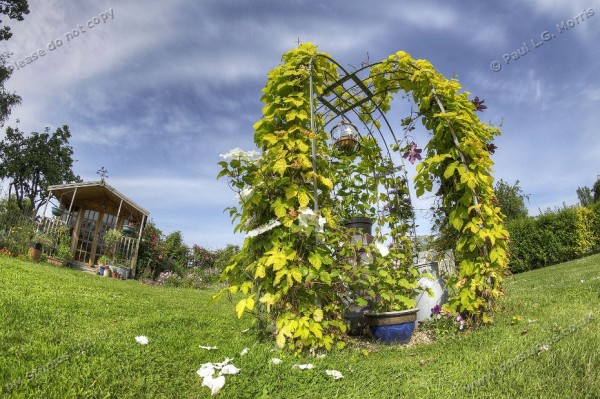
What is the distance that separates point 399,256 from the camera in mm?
3488

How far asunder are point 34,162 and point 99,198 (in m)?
10.0

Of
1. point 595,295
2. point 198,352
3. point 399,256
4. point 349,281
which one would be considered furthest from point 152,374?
point 595,295

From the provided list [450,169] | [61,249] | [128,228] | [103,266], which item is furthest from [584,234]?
[61,249]

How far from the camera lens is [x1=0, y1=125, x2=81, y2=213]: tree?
63.7 ft

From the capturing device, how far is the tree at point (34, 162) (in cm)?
1941

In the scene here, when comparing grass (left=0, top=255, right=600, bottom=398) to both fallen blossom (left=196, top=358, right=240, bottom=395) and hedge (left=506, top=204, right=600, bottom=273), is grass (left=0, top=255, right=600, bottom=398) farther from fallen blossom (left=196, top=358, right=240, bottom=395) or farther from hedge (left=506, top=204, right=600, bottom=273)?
hedge (left=506, top=204, right=600, bottom=273)

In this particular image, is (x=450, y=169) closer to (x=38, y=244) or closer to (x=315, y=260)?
(x=315, y=260)

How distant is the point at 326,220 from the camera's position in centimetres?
297

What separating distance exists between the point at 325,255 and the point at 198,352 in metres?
1.20

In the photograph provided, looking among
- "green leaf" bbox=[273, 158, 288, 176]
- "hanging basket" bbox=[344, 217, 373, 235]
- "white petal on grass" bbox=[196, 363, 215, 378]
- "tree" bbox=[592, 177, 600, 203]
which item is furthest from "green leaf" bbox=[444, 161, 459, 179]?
"tree" bbox=[592, 177, 600, 203]

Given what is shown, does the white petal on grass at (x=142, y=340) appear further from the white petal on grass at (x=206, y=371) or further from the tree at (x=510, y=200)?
the tree at (x=510, y=200)

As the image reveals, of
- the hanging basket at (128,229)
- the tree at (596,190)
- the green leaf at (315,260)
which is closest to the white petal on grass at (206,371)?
the green leaf at (315,260)

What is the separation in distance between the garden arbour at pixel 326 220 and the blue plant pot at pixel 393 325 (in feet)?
0.39

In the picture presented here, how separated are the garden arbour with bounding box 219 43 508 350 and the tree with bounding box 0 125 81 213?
20.3m
